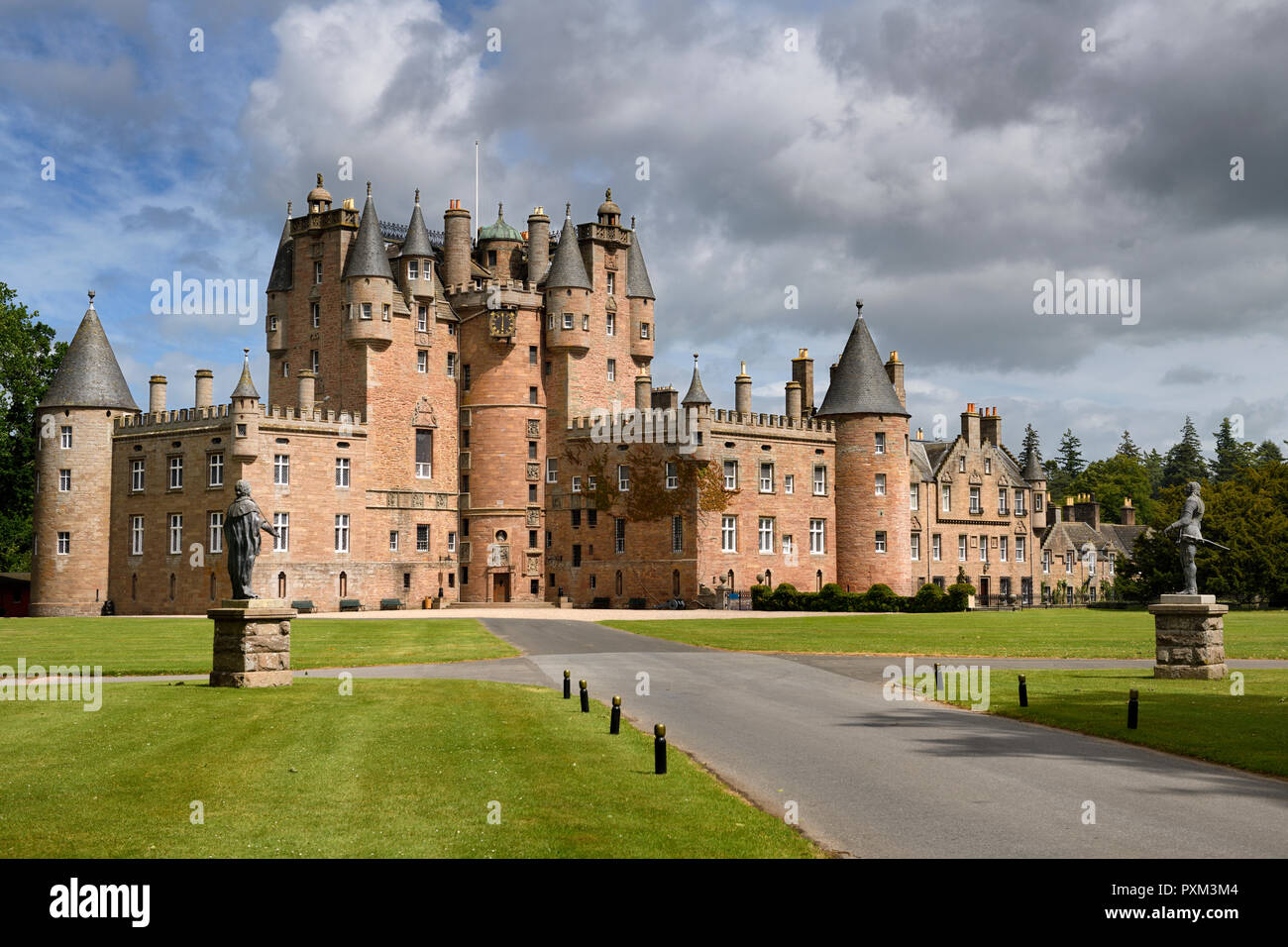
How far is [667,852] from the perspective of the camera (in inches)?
422

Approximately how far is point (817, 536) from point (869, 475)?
189 inches

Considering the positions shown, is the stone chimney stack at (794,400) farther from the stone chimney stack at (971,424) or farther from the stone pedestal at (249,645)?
the stone pedestal at (249,645)

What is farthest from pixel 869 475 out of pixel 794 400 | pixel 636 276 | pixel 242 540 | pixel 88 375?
pixel 242 540

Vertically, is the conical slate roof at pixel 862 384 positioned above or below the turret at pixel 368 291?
below

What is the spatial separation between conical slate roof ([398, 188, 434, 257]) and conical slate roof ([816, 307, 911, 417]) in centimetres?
2608

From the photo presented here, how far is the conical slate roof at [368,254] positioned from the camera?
73812 millimetres

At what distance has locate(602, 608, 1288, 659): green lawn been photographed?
3656 centimetres

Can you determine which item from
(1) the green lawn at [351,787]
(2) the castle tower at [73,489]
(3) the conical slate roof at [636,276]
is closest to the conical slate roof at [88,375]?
(2) the castle tower at [73,489]

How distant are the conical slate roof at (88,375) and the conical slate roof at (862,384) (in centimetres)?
4183

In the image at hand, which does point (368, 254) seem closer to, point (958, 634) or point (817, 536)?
point (817, 536)

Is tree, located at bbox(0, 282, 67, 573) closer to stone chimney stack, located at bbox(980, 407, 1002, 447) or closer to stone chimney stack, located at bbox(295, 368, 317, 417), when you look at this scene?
stone chimney stack, located at bbox(295, 368, 317, 417)

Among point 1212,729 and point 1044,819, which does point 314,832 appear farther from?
point 1212,729

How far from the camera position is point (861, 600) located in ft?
229
